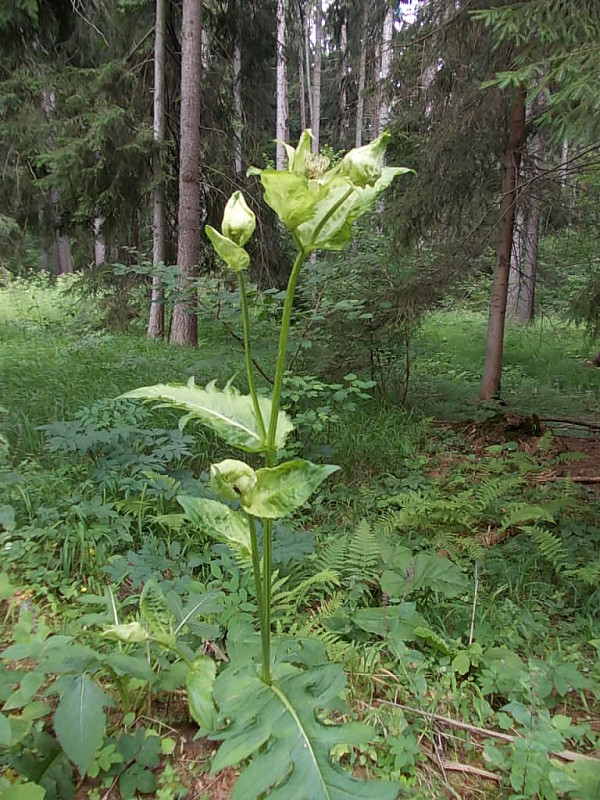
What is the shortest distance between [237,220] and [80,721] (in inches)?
51.2

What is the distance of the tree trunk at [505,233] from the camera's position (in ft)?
16.0

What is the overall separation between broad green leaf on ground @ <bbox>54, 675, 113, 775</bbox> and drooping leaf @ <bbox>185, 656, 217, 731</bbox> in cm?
28

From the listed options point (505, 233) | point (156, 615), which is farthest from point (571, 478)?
point (156, 615)

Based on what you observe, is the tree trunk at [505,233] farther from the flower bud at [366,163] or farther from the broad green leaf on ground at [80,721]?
the broad green leaf on ground at [80,721]

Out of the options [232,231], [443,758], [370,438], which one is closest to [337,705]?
[443,758]

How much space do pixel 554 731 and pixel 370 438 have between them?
2891 millimetres

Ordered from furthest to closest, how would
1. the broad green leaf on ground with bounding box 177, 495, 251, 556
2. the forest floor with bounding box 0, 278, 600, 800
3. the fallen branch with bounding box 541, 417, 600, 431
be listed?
the fallen branch with bounding box 541, 417, 600, 431
the forest floor with bounding box 0, 278, 600, 800
the broad green leaf on ground with bounding box 177, 495, 251, 556

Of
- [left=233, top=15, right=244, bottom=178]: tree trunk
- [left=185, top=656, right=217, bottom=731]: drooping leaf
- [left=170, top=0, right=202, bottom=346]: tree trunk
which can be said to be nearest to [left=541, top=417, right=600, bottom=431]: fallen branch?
[left=185, top=656, right=217, bottom=731]: drooping leaf

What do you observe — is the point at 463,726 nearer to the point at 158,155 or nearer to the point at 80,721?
the point at 80,721

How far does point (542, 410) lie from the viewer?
5598mm

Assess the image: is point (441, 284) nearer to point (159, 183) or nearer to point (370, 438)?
point (370, 438)

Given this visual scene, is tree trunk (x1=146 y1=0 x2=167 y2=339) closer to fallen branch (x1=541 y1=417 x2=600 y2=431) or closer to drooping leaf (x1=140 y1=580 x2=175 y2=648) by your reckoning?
fallen branch (x1=541 y1=417 x2=600 y2=431)

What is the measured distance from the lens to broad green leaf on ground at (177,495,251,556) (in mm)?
1117

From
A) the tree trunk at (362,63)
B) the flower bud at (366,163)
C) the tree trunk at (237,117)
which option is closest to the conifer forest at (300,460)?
the flower bud at (366,163)
